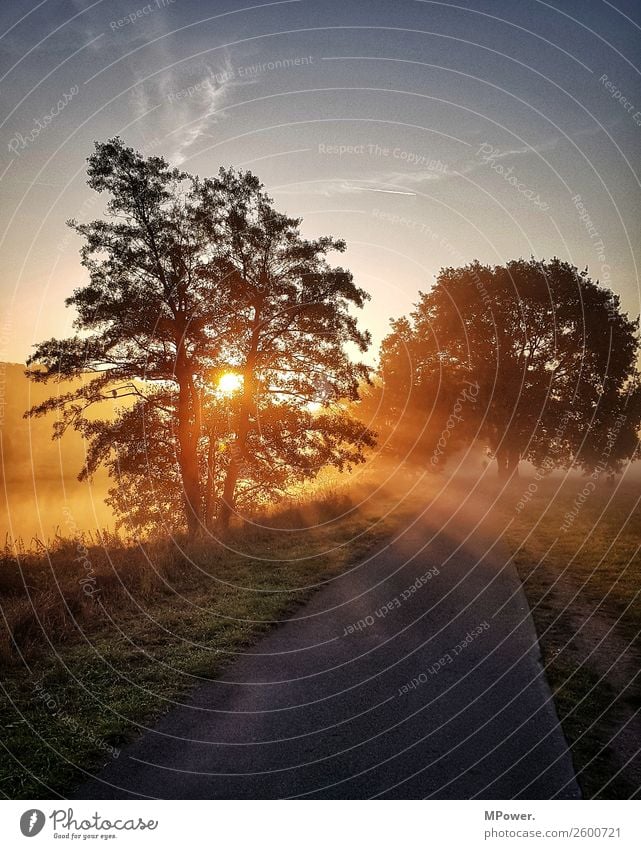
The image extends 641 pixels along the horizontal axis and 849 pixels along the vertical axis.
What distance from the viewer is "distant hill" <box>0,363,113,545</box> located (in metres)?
42.3

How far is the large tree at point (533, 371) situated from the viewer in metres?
31.2

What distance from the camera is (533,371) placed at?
31578 mm

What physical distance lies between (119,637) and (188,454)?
11813 millimetres

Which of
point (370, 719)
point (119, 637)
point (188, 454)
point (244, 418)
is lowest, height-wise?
point (370, 719)

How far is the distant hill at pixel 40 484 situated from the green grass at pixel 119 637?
61.8 ft

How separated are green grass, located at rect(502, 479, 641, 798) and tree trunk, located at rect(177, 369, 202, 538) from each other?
12012 millimetres

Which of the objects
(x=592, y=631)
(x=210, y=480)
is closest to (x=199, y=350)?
(x=210, y=480)

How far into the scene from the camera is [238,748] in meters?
5.57

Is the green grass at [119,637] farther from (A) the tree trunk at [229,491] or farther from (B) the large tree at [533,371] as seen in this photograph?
(B) the large tree at [533,371]

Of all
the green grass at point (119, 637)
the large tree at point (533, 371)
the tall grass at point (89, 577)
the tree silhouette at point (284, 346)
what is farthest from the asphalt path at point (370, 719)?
the large tree at point (533, 371)

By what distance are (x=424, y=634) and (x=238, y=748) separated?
4.53m

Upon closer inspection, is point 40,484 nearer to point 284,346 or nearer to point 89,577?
point 284,346

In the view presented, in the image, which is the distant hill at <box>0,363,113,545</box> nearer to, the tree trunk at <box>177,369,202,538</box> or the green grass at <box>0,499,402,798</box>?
the tree trunk at <box>177,369,202,538</box>

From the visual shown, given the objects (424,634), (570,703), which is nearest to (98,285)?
(424,634)
